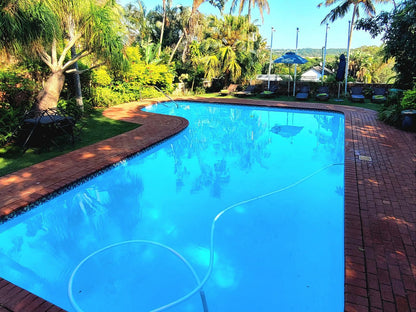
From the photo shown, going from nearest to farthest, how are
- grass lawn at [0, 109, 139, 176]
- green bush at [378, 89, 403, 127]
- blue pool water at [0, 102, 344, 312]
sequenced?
blue pool water at [0, 102, 344, 312], grass lawn at [0, 109, 139, 176], green bush at [378, 89, 403, 127]

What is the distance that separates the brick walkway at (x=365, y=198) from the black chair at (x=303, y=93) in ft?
22.3

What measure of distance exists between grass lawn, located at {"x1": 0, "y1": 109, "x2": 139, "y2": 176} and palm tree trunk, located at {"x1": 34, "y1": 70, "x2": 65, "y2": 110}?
1.27m

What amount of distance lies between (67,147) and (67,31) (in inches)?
166

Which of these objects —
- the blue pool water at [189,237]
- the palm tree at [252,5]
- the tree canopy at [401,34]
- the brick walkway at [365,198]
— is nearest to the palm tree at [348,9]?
the tree canopy at [401,34]

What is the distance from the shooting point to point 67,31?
8.97 metres

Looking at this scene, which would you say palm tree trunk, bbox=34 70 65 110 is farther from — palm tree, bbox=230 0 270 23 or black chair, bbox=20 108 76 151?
palm tree, bbox=230 0 270 23

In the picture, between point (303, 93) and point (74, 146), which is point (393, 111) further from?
point (74, 146)

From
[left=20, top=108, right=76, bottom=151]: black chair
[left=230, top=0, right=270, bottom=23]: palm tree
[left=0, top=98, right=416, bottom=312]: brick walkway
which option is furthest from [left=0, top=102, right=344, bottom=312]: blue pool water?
[left=230, top=0, right=270, bottom=23]: palm tree

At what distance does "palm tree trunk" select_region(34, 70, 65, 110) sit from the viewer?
27.4 feet

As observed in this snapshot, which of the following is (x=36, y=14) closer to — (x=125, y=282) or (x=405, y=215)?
(x=125, y=282)

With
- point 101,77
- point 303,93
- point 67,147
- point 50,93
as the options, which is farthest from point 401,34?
point 50,93

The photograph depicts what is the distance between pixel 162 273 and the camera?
3.55 m

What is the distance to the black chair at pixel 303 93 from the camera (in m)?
16.3

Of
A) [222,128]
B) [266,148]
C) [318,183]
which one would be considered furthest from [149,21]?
[318,183]
